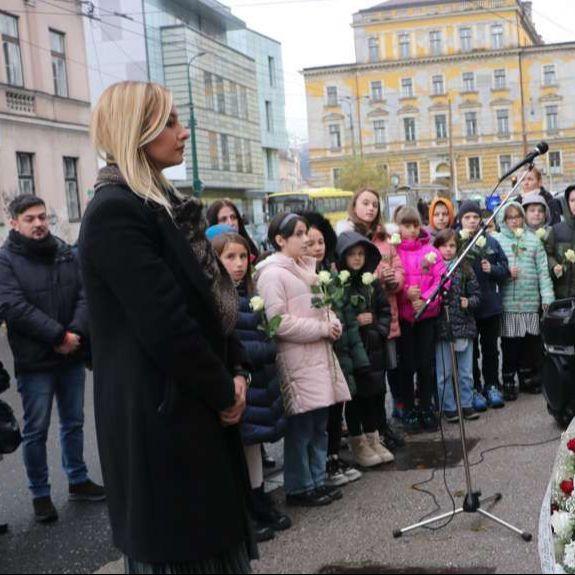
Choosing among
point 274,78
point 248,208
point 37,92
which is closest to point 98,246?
point 37,92

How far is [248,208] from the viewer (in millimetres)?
54594

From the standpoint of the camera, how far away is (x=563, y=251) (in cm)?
736

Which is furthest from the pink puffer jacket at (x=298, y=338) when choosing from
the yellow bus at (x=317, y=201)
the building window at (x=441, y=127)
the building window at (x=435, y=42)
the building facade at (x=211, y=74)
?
the building window at (x=441, y=127)

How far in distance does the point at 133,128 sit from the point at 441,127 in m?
70.8

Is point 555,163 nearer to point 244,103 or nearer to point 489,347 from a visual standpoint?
point 244,103

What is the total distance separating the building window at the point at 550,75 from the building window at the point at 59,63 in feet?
178

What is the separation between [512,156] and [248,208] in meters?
26.7

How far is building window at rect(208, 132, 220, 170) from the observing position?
4734 cm

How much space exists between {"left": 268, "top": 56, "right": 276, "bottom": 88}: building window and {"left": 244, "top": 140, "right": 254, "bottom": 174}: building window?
7835 millimetres

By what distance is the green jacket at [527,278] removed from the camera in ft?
24.0

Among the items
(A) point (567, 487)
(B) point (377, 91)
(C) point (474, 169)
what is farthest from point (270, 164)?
(A) point (567, 487)

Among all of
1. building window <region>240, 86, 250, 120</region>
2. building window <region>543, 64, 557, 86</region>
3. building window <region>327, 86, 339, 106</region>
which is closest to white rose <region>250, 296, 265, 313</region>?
building window <region>240, 86, 250, 120</region>

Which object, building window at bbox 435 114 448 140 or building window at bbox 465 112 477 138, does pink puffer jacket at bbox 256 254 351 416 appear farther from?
building window at bbox 465 112 477 138

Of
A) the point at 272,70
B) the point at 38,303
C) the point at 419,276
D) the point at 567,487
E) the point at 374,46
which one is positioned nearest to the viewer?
the point at 567,487
